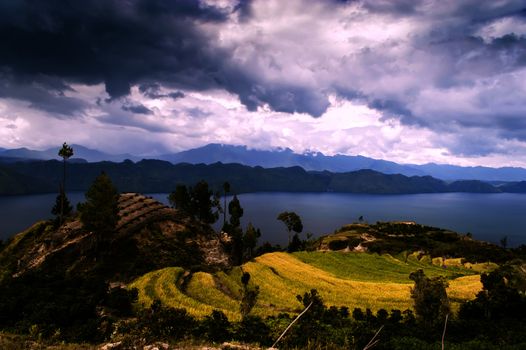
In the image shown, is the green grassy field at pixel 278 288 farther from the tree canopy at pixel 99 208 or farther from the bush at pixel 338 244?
the bush at pixel 338 244

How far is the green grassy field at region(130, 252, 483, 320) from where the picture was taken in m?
43.1

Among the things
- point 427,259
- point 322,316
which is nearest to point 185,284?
point 322,316

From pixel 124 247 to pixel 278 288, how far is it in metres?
40.5

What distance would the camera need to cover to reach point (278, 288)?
53031mm

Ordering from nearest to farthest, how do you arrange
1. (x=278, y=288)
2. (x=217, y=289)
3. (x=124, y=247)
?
(x=217, y=289)
(x=278, y=288)
(x=124, y=247)

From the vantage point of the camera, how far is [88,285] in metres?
37.9

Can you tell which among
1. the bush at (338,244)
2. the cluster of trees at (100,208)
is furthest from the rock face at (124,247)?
the bush at (338,244)

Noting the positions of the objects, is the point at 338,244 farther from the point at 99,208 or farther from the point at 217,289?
the point at 99,208

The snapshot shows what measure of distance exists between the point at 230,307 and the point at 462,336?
26390 mm

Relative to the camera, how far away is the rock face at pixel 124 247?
67.8 meters

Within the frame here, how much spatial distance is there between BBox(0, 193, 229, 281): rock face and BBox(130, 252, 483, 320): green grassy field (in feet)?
34.3

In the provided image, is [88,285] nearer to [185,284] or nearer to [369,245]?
[185,284]

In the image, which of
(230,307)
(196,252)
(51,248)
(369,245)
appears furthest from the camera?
(369,245)

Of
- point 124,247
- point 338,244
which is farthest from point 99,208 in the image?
point 338,244
